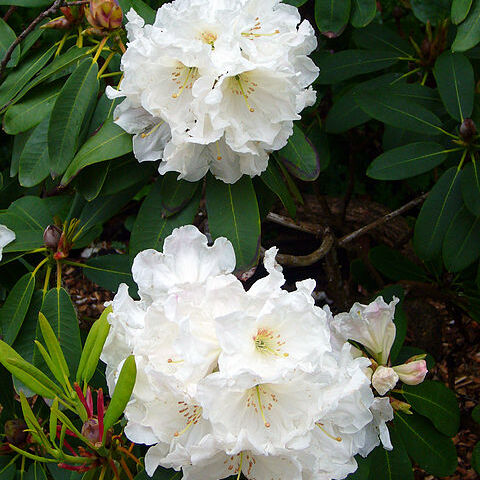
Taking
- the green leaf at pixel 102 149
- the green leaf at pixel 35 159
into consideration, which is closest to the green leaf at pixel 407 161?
the green leaf at pixel 102 149

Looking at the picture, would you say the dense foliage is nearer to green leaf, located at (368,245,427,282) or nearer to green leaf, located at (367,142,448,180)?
green leaf, located at (367,142,448,180)

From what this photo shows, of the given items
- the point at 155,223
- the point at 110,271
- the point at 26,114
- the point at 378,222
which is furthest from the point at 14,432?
the point at 378,222

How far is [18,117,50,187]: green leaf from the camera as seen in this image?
1355 mm

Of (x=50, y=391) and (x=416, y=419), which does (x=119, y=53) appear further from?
(x=416, y=419)

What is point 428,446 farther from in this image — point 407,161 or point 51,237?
point 51,237

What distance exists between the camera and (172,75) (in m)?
1.15

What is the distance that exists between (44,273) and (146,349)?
0.61m

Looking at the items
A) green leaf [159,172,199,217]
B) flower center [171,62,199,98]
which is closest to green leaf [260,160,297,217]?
green leaf [159,172,199,217]

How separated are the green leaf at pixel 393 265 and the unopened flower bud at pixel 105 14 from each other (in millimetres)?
1229

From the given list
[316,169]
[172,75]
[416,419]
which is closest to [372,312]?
[316,169]

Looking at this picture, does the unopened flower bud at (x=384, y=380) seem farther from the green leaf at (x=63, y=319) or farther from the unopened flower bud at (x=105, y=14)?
the unopened flower bud at (x=105, y=14)

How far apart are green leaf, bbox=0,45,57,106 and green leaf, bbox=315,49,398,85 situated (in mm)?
825

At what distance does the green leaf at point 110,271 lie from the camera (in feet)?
4.83

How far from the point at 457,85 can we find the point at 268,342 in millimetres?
1102
